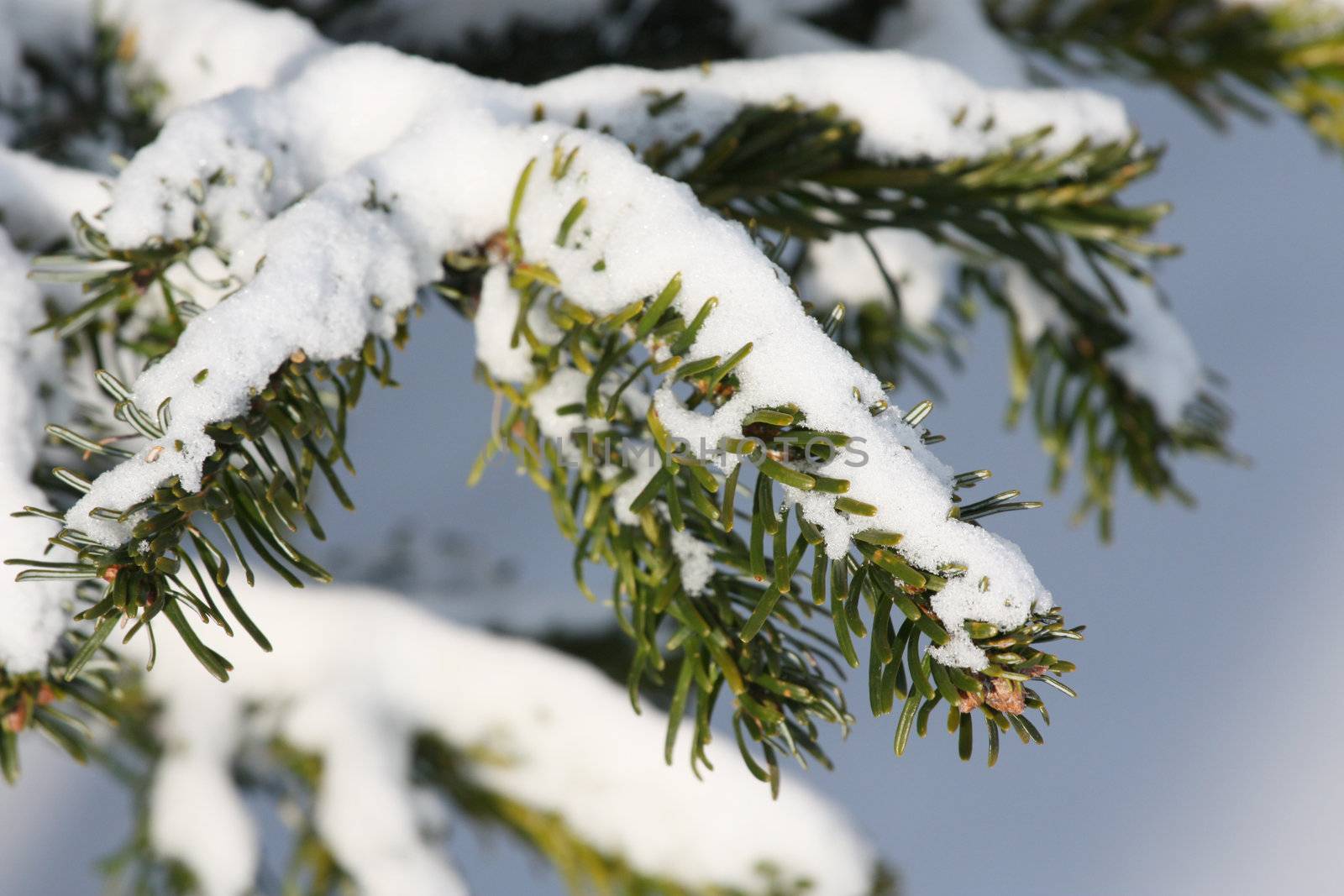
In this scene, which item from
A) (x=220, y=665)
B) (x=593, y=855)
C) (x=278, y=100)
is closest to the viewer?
(x=220, y=665)

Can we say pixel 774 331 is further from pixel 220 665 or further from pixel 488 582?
pixel 488 582

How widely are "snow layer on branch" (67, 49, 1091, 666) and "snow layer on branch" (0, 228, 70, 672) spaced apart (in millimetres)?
69

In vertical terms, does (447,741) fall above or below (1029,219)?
below

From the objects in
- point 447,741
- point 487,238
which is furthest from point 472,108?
point 447,741

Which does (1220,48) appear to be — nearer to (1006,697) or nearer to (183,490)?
(1006,697)

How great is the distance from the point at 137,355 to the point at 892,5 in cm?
54

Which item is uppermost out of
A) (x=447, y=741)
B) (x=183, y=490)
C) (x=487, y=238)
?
(x=487, y=238)

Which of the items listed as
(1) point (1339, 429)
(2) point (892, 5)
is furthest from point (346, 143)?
(1) point (1339, 429)

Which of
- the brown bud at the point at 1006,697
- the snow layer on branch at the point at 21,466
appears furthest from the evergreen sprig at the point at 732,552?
the snow layer on branch at the point at 21,466

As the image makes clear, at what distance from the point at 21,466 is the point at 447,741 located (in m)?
0.40

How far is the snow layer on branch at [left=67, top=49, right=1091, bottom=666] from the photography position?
25cm

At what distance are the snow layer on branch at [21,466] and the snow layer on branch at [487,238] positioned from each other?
69 millimetres

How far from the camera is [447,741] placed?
67 cm

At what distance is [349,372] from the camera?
0.33 meters
